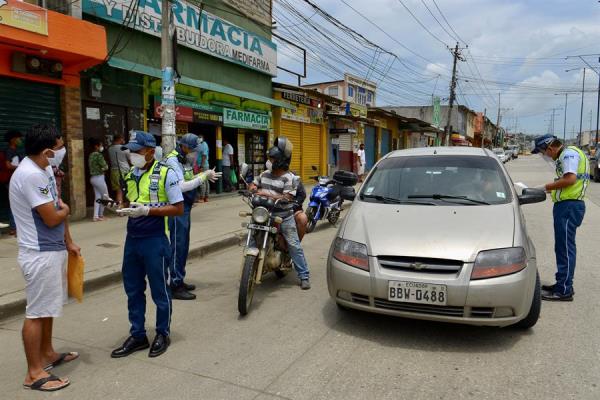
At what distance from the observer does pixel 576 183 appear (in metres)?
4.71

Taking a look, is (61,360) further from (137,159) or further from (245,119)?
(245,119)

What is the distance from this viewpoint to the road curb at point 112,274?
4.61m

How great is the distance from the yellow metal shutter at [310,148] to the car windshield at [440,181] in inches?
541

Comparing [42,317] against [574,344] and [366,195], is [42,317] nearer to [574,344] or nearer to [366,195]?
[366,195]

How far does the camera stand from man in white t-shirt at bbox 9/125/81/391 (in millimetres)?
3023

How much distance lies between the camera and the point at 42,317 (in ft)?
10.3

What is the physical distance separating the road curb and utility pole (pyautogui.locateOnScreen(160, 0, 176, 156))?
1824 mm

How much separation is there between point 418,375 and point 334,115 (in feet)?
58.3

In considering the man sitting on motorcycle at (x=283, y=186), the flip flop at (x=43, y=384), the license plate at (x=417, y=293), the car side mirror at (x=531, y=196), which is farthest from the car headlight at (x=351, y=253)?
the flip flop at (x=43, y=384)

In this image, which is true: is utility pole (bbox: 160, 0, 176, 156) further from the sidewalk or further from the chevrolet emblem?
the chevrolet emblem

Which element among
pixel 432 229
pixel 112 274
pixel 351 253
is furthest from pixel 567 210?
pixel 112 274

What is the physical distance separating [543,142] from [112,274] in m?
5.39

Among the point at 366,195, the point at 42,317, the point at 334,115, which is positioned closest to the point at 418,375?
the point at 366,195

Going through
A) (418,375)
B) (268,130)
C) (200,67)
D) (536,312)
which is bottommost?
(418,375)
